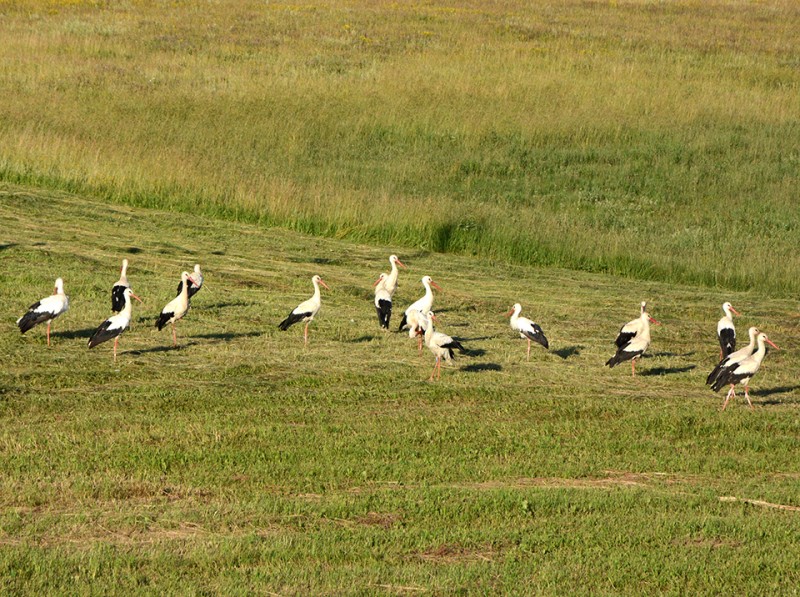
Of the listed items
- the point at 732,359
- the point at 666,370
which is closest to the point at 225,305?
the point at 666,370

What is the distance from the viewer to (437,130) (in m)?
38.0

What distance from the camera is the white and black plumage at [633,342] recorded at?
15.2 meters

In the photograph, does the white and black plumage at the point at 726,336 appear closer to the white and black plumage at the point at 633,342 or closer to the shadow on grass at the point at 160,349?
the white and black plumage at the point at 633,342

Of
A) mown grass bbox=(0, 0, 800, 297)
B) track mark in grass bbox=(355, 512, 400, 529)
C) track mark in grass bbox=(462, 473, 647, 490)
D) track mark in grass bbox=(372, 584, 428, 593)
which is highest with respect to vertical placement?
mown grass bbox=(0, 0, 800, 297)

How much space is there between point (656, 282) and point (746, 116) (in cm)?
1750

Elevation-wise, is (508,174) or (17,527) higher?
(508,174)

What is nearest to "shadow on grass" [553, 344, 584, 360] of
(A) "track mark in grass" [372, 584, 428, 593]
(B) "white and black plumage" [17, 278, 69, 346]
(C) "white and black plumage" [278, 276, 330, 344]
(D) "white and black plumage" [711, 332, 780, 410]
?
(D) "white and black plumage" [711, 332, 780, 410]

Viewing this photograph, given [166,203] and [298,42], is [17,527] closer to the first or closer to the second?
[166,203]

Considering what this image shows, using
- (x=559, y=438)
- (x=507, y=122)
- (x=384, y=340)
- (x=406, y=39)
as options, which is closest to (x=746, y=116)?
(x=507, y=122)

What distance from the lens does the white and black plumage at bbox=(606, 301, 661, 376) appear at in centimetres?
1516

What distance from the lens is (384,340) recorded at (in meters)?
16.7

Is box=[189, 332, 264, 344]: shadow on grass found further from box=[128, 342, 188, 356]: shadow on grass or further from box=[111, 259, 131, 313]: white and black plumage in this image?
box=[111, 259, 131, 313]: white and black plumage

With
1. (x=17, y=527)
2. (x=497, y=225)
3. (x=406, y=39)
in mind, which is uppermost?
(x=406, y=39)

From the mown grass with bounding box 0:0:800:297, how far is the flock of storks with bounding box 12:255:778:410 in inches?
389
